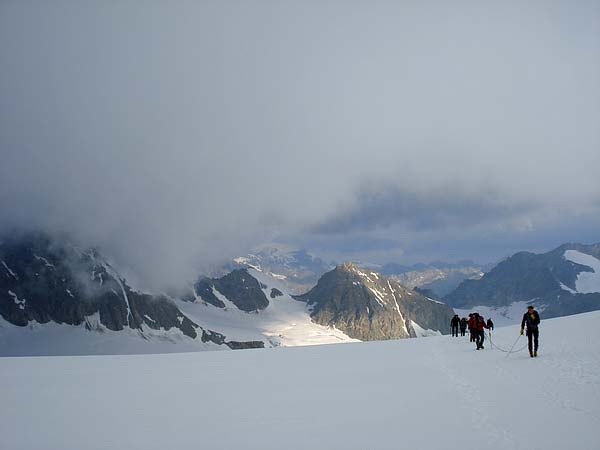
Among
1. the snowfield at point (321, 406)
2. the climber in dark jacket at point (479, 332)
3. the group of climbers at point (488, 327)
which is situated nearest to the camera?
the snowfield at point (321, 406)

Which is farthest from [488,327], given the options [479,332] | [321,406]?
[321,406]

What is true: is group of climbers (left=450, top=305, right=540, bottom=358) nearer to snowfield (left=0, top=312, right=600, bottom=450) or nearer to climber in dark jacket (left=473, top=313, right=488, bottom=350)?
climber in dark jacket (left=473, top=313, right=488, bottom=350)

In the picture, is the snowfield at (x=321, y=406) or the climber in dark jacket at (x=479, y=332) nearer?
the snowfield at (x=321, y=406)

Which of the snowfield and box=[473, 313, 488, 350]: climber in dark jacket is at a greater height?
box=[473, 313, 488, 350]: climber in dark jacket

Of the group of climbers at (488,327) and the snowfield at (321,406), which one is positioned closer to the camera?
the snowfield at (321,406)

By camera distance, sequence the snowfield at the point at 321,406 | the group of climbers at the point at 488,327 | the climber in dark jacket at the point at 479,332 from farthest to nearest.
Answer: the climber in dark jacket at the point at 479,332 < the group of climbers at the point at 488,327 < the snowfield at the point at 321,406

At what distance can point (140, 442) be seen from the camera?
35.7 ft

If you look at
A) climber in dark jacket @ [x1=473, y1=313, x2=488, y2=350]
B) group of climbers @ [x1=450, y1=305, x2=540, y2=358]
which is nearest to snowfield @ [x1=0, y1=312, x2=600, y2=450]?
group of climbers @ [x1=450, y1=305, x2=540, y2=358]

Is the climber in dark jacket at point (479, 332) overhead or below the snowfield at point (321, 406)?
overhead

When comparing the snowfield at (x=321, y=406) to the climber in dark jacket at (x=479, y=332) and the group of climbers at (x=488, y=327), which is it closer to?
the group of climbers at (x=488, y=327)

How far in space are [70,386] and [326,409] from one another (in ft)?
41.0

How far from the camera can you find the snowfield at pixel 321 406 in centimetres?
1031

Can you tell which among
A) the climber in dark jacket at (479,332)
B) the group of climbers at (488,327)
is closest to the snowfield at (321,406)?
the group of climbers at (488,327)

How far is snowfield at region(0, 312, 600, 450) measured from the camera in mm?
10312
